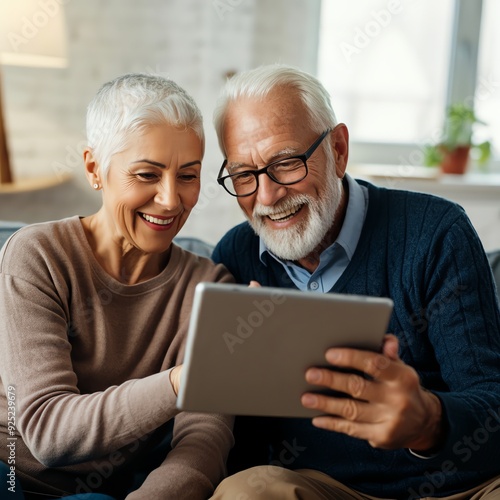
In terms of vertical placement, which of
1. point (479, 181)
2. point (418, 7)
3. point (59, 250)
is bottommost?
point (479, 181)

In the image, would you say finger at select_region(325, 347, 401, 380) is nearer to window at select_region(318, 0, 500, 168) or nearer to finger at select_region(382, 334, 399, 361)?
finger at select_region(382, 334, 399, 361)

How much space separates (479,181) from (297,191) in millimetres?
2363

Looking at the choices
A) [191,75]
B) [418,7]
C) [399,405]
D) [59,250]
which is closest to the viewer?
[399,405]

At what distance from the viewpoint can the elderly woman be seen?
4.36ft

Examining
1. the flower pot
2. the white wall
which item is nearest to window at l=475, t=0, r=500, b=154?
the flower pot

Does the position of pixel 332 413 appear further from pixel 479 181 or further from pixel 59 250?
pixel 479 181

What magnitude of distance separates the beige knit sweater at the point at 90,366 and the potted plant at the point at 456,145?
7.96 feet

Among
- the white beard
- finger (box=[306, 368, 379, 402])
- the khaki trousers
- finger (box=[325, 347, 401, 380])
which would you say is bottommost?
the khaki trousers

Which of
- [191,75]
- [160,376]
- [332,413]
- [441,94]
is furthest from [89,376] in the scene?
[441,94]

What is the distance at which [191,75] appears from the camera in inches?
138

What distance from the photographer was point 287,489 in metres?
1.32

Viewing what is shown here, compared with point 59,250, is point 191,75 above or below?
above

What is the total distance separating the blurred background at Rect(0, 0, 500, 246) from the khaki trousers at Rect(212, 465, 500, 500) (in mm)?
2148

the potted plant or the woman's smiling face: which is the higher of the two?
the woman's smiling face
